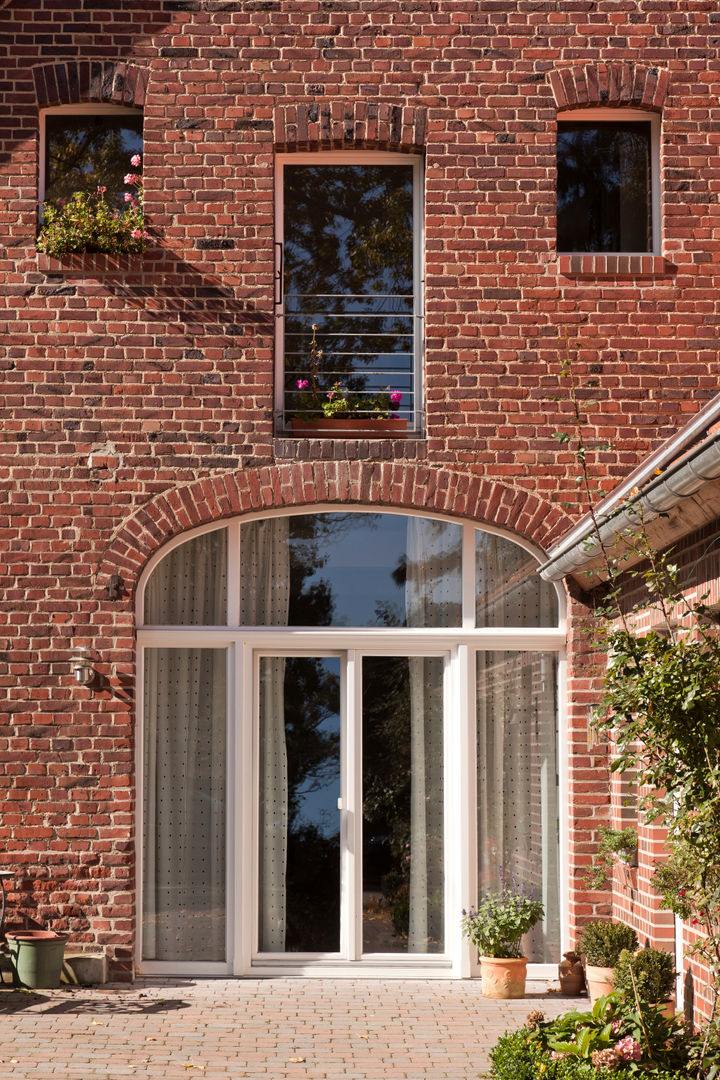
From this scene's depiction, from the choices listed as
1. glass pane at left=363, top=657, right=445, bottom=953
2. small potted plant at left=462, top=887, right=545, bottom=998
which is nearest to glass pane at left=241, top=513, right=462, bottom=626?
glass pane at left=363, top=657, right=445, bottom=953

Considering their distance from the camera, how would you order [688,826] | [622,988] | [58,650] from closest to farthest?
1. [688,826]
2. [622,988]
3. [58,650]

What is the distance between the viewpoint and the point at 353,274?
9.83 meters

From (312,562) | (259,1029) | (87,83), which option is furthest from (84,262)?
(259,1029)

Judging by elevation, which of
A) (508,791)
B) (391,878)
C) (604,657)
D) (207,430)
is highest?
(207,430)

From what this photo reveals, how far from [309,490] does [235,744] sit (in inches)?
73.6

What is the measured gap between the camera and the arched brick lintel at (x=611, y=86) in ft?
31.6

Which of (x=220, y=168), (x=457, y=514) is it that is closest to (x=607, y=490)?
(x=457, y=514)

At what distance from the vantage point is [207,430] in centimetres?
947

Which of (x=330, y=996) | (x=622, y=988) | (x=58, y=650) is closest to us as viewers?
(x=622, y=988)

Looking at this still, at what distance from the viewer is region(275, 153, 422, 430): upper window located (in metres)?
9.76

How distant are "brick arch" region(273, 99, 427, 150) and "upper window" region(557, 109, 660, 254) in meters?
1.13

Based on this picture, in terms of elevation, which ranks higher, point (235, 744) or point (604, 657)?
point (604, 657)

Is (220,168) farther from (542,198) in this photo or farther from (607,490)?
(607,490)

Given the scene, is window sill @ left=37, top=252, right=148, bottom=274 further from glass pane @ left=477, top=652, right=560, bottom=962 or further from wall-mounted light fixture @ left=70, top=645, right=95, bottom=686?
glass pane @ left=477, top=652, right=560, bottom=962
